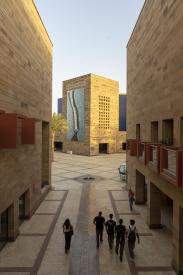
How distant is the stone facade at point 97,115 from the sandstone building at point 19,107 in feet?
99.9

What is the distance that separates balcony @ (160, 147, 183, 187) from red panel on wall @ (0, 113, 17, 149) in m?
5.39

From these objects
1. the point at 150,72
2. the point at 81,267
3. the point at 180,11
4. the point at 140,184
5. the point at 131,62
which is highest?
the point at 131,62

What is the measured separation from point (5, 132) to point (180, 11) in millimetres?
8132

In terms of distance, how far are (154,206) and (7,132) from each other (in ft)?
27.9

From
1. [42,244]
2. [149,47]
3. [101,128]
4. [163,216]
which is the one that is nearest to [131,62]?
[149,47]

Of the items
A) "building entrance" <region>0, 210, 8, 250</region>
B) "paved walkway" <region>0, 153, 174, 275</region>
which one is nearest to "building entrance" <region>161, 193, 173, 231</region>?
"paved walkway" <region>0, 153, 174, 275</region>

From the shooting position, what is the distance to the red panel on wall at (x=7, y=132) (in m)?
8.96

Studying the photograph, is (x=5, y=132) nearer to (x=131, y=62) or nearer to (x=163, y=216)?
(x=163, y=216)

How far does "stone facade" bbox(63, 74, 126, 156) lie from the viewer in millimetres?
48062

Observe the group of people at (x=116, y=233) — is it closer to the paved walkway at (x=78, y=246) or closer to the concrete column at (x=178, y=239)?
the paved walkway at (x=78, y=246)

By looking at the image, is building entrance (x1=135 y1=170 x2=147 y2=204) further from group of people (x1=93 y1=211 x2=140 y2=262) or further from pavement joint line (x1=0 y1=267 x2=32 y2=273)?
pavement joint line (x1=0 y1=267 x2=32 y2=273)

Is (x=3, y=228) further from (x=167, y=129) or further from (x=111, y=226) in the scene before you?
(x=167, y=129)

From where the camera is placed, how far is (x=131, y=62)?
19953 mm

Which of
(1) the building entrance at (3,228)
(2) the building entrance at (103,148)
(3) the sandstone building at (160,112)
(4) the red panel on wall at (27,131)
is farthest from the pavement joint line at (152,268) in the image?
(2) the building entrance at (103,148)
